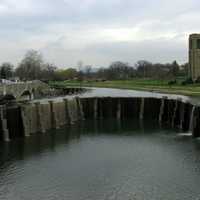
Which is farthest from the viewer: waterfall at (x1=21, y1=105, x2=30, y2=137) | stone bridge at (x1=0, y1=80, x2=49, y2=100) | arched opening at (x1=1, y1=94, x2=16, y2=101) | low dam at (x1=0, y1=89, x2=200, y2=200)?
stone bridge at (x1=0, y1=80, x2=49, y2=100)

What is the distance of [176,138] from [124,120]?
56.3 feet

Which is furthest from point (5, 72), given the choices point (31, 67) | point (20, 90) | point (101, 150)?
Result: point (101, 150)

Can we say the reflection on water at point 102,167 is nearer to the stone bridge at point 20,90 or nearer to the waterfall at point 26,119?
the waterfall at point 26,119

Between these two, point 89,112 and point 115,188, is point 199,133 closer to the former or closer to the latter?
point 115,188

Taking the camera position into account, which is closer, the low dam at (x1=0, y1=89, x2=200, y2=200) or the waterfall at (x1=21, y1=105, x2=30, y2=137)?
the low dam at (x1=0, y1=89, x2=200, y2=200)

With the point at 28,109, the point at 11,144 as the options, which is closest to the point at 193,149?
the point at 11,144

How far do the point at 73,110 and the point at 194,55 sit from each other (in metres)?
70.1

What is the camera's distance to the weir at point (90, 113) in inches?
1832

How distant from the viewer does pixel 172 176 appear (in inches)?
1166

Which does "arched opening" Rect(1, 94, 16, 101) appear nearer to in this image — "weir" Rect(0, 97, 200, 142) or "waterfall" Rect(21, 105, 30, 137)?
"weir" Rect(0, 97, 200, 142)

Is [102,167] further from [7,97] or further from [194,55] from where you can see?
[194,55]

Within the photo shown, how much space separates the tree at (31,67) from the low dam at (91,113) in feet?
346

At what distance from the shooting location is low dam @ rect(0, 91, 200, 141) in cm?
4659

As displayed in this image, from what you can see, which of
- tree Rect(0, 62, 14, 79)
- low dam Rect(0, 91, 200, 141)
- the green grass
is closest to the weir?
low dam Rect(0, 91, 200, 141)
